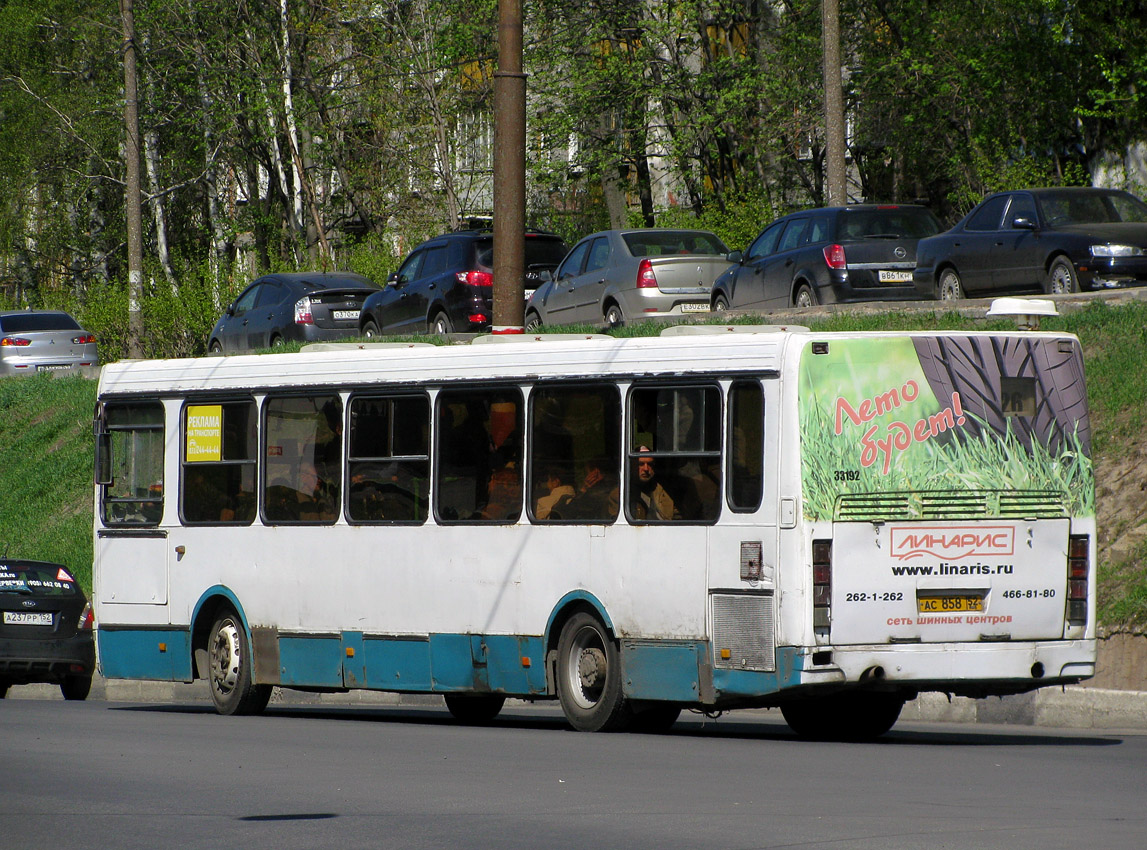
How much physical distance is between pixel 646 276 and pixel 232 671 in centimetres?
1162

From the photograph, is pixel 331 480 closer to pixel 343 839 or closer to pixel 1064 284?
pixel 343 839

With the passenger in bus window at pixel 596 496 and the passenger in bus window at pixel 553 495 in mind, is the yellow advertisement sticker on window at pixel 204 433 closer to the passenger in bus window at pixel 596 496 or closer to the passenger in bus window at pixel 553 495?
the passenger in bus window at pixel 553 495

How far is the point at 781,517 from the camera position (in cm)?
1115

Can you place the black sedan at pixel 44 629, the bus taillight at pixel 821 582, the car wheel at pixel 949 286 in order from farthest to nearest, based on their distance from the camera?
the car wheel at pixel 949 286 → the black sedan at pixel 44 629 → the bus taillight at pixel 821 582

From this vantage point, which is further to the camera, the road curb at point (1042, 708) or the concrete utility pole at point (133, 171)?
the concrete utility pole at point (133, 171)

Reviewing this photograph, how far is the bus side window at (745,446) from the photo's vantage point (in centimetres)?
1137

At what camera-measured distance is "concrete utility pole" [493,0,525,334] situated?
49.7 ft

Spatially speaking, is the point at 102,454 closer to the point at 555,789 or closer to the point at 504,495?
the point at 504,495

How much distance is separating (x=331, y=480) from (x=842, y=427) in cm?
437

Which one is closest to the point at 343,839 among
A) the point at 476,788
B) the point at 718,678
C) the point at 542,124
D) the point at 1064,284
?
the point at 476,788

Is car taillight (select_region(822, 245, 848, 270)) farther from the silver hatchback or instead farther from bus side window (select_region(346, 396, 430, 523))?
the silver hatchback

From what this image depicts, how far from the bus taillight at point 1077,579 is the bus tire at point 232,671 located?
239 inches

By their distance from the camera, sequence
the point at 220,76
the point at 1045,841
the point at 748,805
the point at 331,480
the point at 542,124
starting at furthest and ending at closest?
the point at 220,76, the point at 542,124, the point at 331,480, the point at 748,805, the point at 1045,841

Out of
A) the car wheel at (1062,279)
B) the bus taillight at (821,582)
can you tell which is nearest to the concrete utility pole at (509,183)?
the bus taillight at (821,582)
